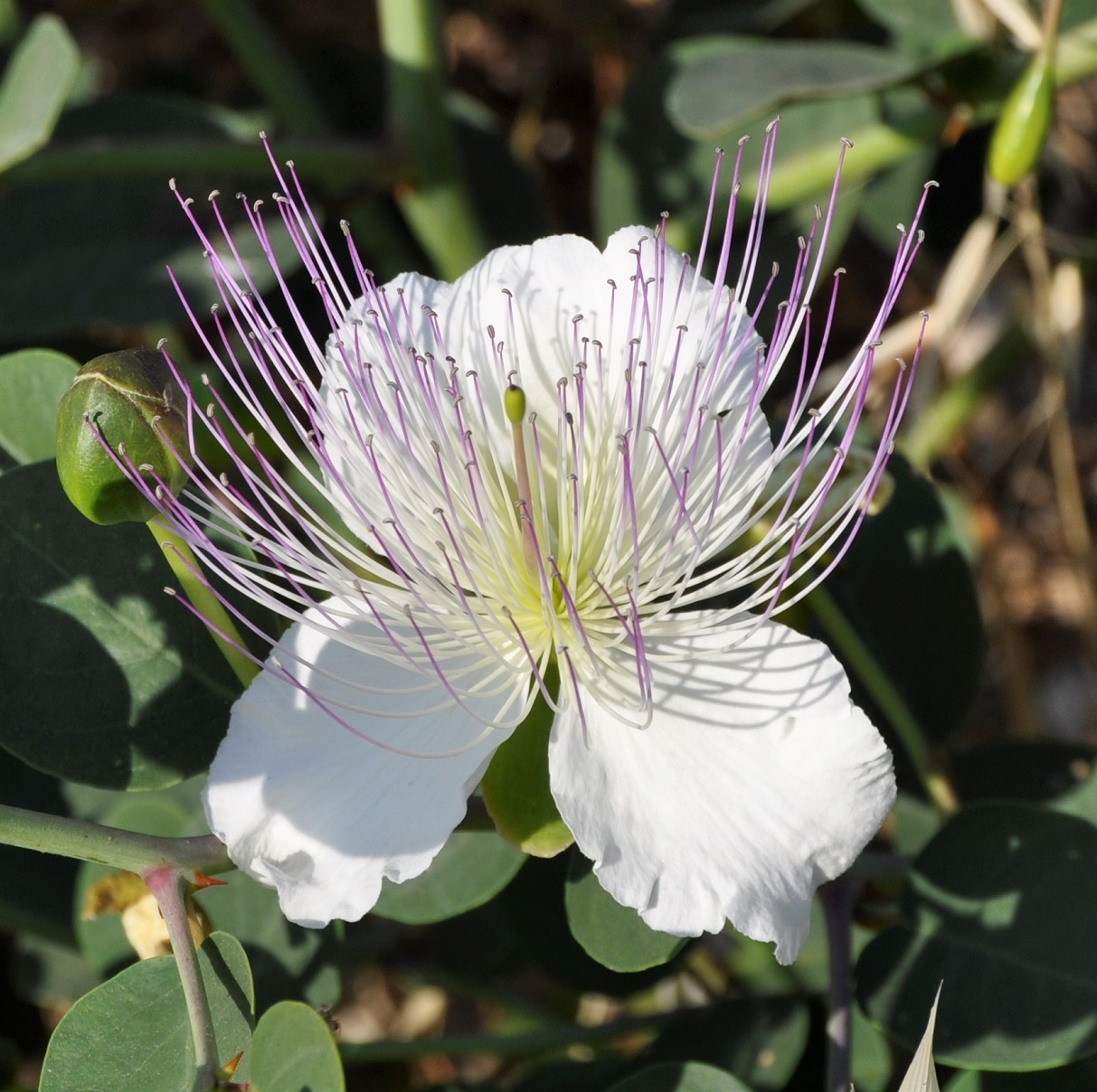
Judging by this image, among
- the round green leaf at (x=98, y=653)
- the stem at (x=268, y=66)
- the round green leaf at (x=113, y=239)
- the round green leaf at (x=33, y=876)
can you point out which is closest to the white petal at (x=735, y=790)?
the round green leaf at (x=98, y=653)

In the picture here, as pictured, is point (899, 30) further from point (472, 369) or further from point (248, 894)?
point (248, 894)

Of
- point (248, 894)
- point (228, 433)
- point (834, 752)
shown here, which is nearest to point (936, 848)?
point (834, 752)

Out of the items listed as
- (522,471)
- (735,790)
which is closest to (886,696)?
(735,790)

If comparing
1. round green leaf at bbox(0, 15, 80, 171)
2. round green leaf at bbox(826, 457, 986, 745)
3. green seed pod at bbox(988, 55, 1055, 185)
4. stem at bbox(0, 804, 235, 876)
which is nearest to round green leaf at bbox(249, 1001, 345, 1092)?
stem at bbox(0, 804, 235, 876)

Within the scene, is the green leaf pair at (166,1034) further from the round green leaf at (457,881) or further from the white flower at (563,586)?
the round green leaf at (457,881)

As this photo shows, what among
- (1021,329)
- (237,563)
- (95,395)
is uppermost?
(95,395)

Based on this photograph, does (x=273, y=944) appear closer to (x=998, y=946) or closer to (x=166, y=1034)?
(x=166, y=1034)
